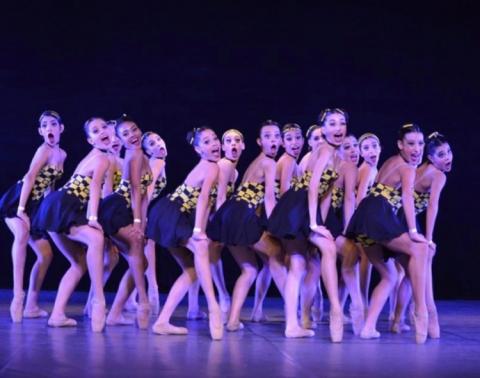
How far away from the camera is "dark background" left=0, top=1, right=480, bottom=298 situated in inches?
411

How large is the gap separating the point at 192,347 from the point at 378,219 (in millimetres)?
1462

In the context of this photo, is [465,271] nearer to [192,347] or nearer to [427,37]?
[427,37]

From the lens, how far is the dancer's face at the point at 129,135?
717 cm

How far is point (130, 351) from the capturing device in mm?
5703

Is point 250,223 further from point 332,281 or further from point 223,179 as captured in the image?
point 332,281

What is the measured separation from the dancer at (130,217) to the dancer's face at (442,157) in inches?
80.6

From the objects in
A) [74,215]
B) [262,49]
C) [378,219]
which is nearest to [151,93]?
[262,49]

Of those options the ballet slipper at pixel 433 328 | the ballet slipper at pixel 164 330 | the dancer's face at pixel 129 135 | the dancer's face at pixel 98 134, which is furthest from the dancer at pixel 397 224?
the dancer's face at pixel 98 134

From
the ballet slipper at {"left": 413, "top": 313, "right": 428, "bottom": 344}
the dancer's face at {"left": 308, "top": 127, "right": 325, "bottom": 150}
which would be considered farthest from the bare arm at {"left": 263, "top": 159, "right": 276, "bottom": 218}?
the ballet slipper at {"left": 413, "top": 313, "right": 428, "bottom": 344}

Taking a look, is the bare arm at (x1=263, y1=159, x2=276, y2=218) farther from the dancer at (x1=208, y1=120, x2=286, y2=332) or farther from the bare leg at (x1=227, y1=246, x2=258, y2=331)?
the bare leg at (x1=227, y1=246, x2=258, y2=331)

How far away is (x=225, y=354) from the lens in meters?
5.68

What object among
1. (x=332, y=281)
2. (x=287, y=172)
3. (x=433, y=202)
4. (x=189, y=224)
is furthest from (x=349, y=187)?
(x=189, y=224)

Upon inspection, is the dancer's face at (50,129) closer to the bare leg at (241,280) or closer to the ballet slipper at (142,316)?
the ballet slipper at (142,316)

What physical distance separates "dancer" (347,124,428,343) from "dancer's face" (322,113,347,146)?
1.25ft
